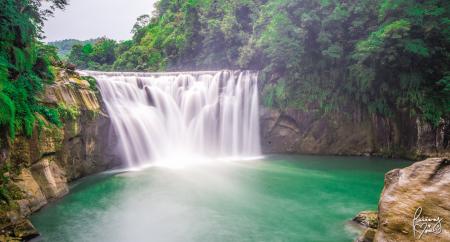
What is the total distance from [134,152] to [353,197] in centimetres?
1000

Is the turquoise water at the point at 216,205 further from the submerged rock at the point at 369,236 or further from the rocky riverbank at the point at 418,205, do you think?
the rocky riverbank at the point at 418,205

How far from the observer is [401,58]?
1540 cm

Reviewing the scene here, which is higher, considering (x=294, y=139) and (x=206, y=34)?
(x=206, y=34)

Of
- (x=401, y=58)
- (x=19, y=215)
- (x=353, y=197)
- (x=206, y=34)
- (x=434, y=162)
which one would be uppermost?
(x=206, y=34)

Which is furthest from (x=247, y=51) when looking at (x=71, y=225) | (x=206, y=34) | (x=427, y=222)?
(x=427, y=222)

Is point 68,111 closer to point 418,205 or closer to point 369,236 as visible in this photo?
point 369,236

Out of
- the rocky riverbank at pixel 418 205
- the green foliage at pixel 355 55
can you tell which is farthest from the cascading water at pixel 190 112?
the rocky riverbank at pixel 418 205

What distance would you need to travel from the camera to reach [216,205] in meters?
9.80

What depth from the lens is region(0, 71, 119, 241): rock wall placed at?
7632 millimetres

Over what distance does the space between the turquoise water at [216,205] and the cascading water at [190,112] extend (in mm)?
3039

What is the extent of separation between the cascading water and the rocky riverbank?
12.4 metres

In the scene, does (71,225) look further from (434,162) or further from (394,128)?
(394,128)

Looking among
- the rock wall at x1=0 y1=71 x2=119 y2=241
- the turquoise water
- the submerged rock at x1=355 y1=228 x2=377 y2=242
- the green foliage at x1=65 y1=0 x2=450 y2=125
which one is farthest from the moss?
the green foliage at x1=65 y1=0 x2=450 y2=125

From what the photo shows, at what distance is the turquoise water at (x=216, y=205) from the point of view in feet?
25.1
